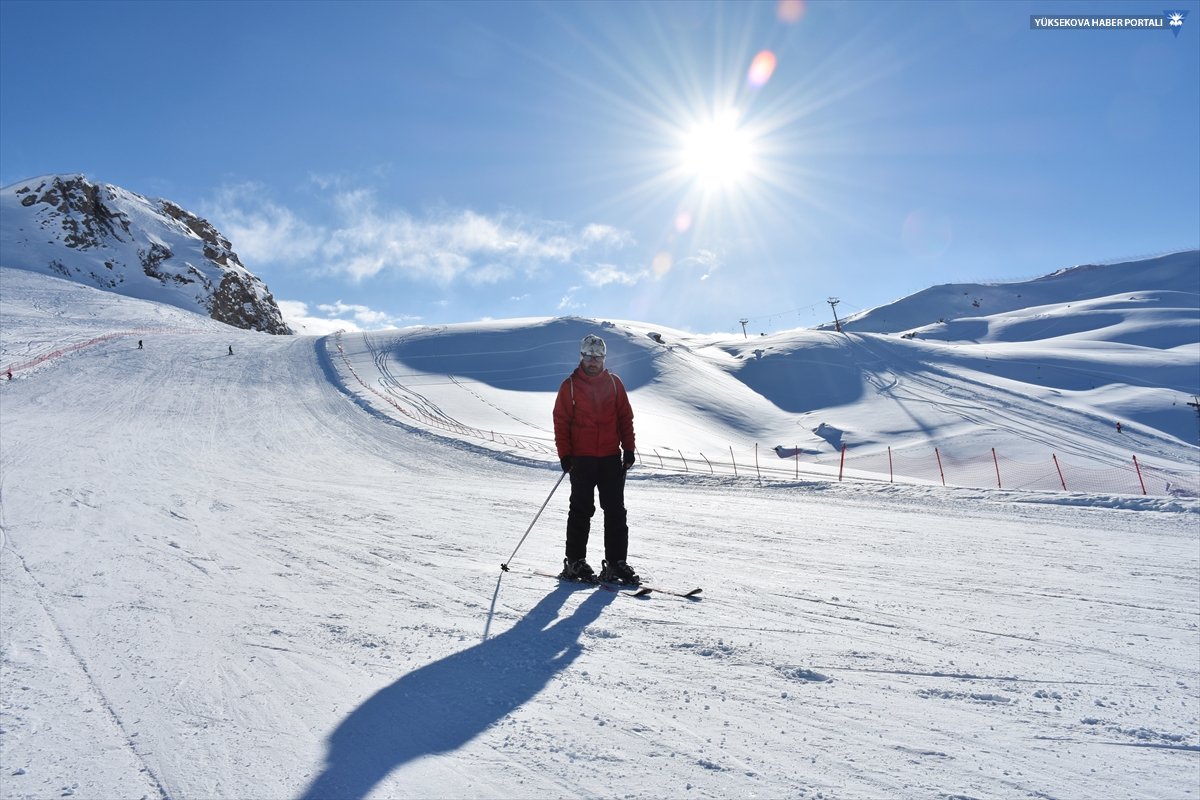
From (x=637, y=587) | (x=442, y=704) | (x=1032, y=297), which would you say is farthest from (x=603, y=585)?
(x=1032, y=297)

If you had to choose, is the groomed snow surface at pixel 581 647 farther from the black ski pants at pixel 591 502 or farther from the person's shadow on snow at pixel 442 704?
the black ski pants at pixel 591 502

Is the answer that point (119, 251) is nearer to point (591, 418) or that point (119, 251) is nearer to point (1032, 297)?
point (591, 418)

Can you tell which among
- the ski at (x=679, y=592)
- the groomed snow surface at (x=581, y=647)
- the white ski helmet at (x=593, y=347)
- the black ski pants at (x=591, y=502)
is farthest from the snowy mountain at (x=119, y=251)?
the ski at (x=679, y=592)

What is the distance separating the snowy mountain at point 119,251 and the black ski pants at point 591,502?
110 meters

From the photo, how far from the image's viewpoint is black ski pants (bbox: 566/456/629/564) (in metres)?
5.18

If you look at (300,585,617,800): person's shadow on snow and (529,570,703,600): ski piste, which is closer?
(300,585,617,800): person's shadow on snow

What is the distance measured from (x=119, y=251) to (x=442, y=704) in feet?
448

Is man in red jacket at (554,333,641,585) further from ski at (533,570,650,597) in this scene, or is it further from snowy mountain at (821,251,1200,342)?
snowy mountain at (821,251,1200,342)

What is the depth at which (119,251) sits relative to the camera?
351 ft

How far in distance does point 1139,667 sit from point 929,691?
1437 mm

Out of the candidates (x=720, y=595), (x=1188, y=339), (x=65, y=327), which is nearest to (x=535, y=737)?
(x=720, y=595)

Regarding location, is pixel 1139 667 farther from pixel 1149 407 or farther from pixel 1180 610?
pixel 1149 407

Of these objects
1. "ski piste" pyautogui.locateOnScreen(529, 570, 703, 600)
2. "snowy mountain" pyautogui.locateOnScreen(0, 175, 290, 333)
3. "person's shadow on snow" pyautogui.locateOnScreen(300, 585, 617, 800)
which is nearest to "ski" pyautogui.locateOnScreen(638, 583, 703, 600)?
"ski piste" pyautogui.locateOnScreen(529, 570, 703, 600)

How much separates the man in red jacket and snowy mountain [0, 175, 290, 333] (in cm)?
10978
